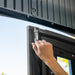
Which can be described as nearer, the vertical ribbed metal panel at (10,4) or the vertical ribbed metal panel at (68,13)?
the vertical ribbed metal panel at (10,4)

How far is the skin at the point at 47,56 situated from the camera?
529mm

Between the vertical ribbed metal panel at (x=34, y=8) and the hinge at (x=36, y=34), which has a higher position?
the vertical ribbed metal panel at (x=34, y=8)

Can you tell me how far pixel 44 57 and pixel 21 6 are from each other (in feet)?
3.13

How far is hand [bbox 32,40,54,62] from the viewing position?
0.54m

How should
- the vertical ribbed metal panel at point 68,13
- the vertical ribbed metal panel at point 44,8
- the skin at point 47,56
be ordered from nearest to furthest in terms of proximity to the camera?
the skin at point 47,56
the vertical ribbed metal panel at point 44,8
the vertical ribbed metal panel at point 68,13

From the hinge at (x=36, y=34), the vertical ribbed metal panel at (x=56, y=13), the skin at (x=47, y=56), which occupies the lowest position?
the skin at (x=47, y=56)

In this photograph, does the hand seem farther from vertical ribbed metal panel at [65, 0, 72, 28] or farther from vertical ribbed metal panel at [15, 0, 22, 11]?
vertical ribbed metal panel at [65, 0, 72, 28]

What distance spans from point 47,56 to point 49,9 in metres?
1.19

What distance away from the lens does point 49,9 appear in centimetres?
166

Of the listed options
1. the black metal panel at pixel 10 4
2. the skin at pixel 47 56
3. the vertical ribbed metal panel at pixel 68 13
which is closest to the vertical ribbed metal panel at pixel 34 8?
the black metal panel at pixel 10 4

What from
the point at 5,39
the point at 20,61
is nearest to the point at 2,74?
the point at 20,61

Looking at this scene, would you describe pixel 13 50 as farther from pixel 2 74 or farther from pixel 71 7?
pixel 71 7

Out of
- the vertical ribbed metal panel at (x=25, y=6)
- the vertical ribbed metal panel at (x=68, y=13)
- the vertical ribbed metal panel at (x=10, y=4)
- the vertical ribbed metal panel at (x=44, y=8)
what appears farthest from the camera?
the vertical ribbed metal panel at (x=68, y=13)

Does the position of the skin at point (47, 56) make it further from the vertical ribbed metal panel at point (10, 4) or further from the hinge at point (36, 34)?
the vertical ribbed metal panel at point (10, 4)
